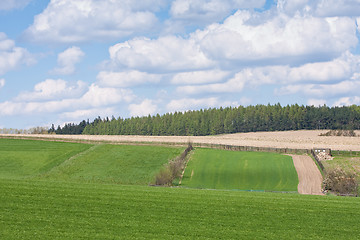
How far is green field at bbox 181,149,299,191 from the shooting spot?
48.1 metres

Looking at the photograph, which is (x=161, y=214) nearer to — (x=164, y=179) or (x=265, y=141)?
(x=164, y=179)

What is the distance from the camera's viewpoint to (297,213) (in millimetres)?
23391

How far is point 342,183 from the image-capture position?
1587 inches

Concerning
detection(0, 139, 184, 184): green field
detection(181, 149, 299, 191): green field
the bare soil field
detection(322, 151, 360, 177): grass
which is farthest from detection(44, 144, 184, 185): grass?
detection(322, 151, 360, 177): grass

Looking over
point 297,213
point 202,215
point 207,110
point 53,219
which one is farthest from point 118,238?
point 207,110

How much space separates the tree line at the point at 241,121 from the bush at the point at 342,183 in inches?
3724

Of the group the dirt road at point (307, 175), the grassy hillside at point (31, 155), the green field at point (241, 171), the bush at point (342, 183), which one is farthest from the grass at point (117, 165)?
the bush at point (342, 183)

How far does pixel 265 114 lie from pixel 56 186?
114 metres

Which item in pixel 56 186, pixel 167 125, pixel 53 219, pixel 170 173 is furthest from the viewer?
pixel 167 125

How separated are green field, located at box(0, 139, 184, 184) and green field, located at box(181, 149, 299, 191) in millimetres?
3947

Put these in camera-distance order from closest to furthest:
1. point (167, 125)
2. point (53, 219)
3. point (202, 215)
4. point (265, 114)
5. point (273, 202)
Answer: point (53, 219) < point (202, 215) < point (273, 202) < point (265, 114) < point (167, 125)

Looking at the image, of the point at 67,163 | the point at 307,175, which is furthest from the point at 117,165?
the point at 307,175

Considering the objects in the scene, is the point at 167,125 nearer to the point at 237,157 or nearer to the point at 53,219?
the point at 237,157

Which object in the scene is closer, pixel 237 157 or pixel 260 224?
pixel 260 224
